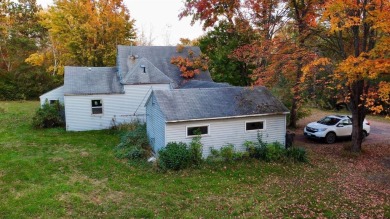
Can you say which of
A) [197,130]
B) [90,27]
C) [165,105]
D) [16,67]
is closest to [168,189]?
[197,130]

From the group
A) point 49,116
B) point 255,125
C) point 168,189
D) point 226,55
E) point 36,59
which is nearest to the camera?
point 168,189

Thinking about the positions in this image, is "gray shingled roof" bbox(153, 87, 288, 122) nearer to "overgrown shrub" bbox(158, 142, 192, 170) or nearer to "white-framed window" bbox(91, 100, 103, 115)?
"overgrown shrub" bbox(158, 142, 192, 170)

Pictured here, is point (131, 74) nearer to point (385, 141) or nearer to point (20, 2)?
point (385, 141)

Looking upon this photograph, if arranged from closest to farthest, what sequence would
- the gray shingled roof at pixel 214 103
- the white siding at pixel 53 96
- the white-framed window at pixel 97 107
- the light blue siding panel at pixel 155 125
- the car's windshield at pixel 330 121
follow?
the gray shingled roof at pixel 214 103 < the light blue siding panel at pixel 155 125 < the car's windshield at pixel 330 121 < the white-framed window at pixel 97 107 < the white siding at pixel 53 96

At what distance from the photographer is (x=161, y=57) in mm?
25172

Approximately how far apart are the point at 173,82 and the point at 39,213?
1542 cm

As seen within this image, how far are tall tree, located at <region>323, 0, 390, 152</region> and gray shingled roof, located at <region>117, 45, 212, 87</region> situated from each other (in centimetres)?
Result: 1223

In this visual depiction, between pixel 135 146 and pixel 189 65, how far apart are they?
1120cm

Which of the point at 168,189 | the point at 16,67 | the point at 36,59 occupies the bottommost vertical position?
the point at 168,189

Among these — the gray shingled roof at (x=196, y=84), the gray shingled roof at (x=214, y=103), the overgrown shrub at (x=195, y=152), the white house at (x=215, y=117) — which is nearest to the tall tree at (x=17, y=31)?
the gray shingled roof at (x=196, y=84)

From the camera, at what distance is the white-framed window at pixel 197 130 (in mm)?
13374

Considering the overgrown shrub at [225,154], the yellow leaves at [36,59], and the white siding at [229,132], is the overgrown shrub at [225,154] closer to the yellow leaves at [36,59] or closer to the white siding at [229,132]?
the white siding at [229,132]

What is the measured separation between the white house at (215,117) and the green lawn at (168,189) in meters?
1.49

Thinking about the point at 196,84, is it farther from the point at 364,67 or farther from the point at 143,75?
the point at 364,67
